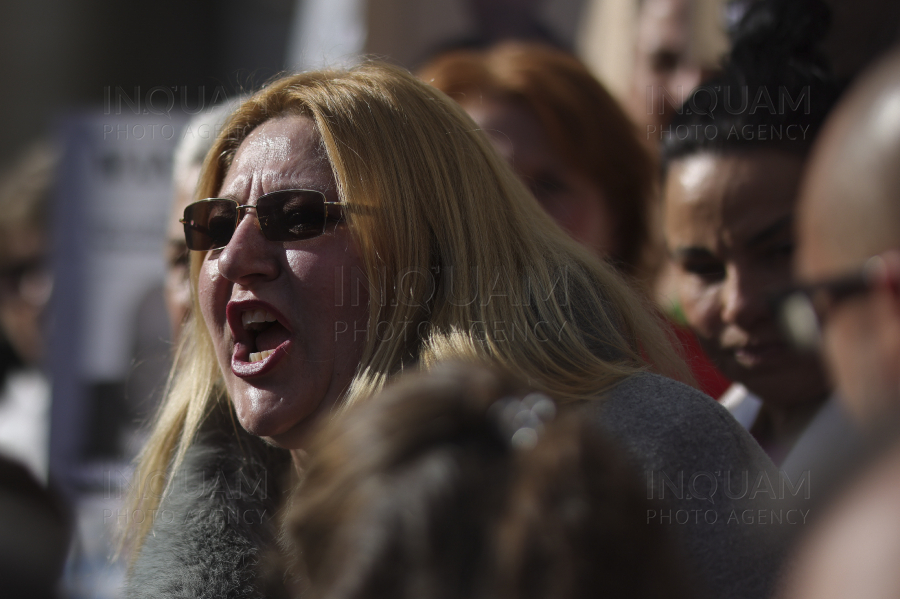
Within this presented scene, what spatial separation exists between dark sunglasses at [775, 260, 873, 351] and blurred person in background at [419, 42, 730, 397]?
178 cm

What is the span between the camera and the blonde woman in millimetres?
1958

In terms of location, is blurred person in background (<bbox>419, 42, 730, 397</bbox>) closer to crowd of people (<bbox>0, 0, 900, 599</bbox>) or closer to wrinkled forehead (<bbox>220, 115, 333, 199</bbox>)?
crowd of people (<bbox>0, 0, 900, 599</bbox>)

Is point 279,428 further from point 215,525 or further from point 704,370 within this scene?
point 704,370

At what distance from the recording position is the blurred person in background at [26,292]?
4441 millimetres

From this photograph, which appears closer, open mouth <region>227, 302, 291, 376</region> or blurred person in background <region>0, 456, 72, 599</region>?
blurred person in background <region>0, 456, 72, 599</region>

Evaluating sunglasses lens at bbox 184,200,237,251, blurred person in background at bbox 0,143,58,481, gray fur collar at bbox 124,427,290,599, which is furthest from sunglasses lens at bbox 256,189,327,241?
blurred person in background at bbox 0,143,58,481

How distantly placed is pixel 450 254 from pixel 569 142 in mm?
1352

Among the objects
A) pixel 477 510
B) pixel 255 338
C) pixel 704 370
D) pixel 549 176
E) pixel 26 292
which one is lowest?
pixel 26 292

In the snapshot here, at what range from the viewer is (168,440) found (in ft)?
8.41

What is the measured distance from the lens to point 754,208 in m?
2.47

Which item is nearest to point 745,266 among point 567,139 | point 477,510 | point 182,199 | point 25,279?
point 567,139

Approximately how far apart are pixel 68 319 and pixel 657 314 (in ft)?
8.08

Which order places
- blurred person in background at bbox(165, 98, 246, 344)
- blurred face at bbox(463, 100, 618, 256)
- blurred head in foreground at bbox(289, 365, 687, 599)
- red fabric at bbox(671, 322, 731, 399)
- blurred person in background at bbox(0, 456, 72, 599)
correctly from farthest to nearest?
blurred face at bbox(463, 100, 618, 256) → blurred person in background at bbox(165, 98, 246, 344) → red fabric at bbox(671, 322, 731, 399) → blurred person in background at bbox(0, 456, 72, 599) → blurred head in foreground at bbox(289, 365, 687, 599)

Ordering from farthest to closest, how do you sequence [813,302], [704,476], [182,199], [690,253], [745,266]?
[182,199] → [690,253] → [745,266] → [704,476] → [813,302]
